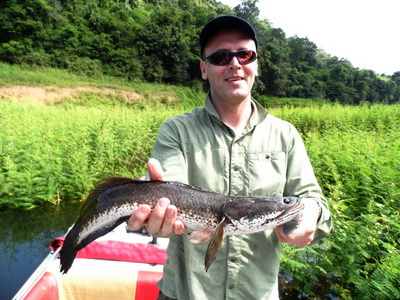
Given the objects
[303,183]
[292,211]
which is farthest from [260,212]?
[303,183]

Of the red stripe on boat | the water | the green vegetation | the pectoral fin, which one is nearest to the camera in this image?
the pectoral fin

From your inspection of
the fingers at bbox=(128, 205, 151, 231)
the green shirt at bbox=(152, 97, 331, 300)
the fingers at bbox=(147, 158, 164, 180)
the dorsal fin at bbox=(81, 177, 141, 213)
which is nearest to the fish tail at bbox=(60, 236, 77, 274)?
the dorsal fin at bbox=(81, 177, 141, 213)

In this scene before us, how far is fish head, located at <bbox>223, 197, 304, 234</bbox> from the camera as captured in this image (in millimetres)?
1558

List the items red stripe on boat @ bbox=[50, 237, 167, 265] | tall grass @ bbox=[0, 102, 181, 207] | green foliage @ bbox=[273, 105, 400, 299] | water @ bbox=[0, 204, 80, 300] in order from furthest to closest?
tall grass @ bbox=[0, 102, 181, 207]
water @ bbox=[0, 204, 80, 300]
red stripe on boat @ bbox=[50, 237, 167, 265]
green foliage @ bbox=[273, 105, 400, 299]

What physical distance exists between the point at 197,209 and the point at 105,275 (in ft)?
7.94

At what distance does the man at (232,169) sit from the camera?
169 cm

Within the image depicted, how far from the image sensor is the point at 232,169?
70.0 inches

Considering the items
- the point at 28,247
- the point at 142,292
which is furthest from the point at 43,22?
the point at 142,292

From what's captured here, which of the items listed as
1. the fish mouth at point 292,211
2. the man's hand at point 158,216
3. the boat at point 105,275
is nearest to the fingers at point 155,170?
the man's hand at point 158,216

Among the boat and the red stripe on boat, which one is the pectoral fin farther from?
the red stripe on boat

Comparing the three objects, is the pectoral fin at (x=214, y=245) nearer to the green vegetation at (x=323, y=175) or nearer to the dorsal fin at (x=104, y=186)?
the dorsal fin at (x=104, y=186)

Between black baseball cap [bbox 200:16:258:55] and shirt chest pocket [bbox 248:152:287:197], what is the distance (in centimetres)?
85

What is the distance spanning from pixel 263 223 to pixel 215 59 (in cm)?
113

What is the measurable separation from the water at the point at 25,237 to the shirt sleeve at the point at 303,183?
478cm
